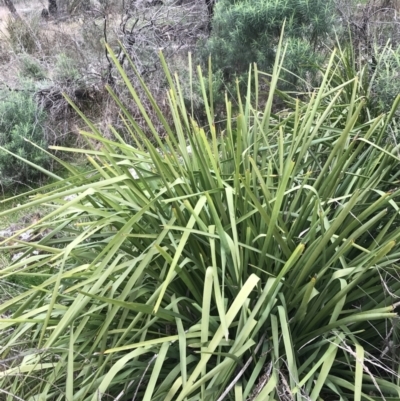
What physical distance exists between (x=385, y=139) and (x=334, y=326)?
101 centimetres

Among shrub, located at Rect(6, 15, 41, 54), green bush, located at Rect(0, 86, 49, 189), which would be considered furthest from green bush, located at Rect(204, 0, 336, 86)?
shrub, located at Rect(6, 15, 41, 54)

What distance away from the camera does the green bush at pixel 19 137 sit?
3465 millimetres

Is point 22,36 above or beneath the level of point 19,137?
above

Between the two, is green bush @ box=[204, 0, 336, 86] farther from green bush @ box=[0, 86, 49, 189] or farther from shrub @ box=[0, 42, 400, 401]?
shrub @ box=[0, 42, 400, 401]

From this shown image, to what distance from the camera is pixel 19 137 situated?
3.48 meters

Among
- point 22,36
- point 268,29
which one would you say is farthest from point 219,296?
point 22,36

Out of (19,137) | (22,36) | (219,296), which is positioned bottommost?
(19,137)

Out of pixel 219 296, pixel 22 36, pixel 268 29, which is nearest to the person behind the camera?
pixel 219 296

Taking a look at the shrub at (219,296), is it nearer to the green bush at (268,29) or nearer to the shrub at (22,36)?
the green bush at (268,29)

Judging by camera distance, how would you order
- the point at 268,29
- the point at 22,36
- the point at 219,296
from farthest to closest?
the point at 22,36 < the point at 268,29 < the point at 219,296

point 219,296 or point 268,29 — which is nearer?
point 219,296

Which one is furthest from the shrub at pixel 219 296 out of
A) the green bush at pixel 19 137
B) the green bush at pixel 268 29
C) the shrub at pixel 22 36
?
the shrub at pixel 22 36

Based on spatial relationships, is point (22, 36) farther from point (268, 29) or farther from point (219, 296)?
point (219, 296)

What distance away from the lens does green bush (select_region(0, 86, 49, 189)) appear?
3465 millimetres
